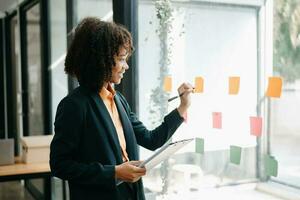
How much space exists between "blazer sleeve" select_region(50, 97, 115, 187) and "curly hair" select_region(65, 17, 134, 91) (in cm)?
11

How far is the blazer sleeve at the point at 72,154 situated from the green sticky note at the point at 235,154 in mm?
578

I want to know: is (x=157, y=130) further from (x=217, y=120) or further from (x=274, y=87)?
(x=274, y=87)

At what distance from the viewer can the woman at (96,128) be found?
1424mm

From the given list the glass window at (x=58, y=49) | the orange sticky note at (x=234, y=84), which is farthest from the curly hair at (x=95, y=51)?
the glass window at (x=58, y=49)

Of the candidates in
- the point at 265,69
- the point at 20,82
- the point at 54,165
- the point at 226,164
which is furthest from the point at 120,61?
the point at 20,82

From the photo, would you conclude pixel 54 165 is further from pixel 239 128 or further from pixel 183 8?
pixel 183 8

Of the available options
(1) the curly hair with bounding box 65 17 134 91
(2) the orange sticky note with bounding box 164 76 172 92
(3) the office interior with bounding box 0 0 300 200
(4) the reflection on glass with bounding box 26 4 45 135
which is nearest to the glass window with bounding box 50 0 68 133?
(4) the reflection on glass with bounding box 26 4 45 135

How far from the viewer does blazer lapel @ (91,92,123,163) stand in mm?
1475

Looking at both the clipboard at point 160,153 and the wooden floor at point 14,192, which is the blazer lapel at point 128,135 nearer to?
the clipboard at point 160,153

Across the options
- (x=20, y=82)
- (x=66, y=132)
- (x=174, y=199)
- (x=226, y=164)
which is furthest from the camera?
(x=20, y=82)

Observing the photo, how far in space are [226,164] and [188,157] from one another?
0.26m

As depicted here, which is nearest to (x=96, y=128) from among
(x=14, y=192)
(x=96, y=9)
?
(x=96, y=9)

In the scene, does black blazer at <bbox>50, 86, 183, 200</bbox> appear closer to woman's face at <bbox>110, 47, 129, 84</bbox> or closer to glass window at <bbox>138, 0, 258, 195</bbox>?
woman's face at <bbox>110, 47, 129, 84</bbox>

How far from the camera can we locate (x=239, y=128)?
1700 mm
